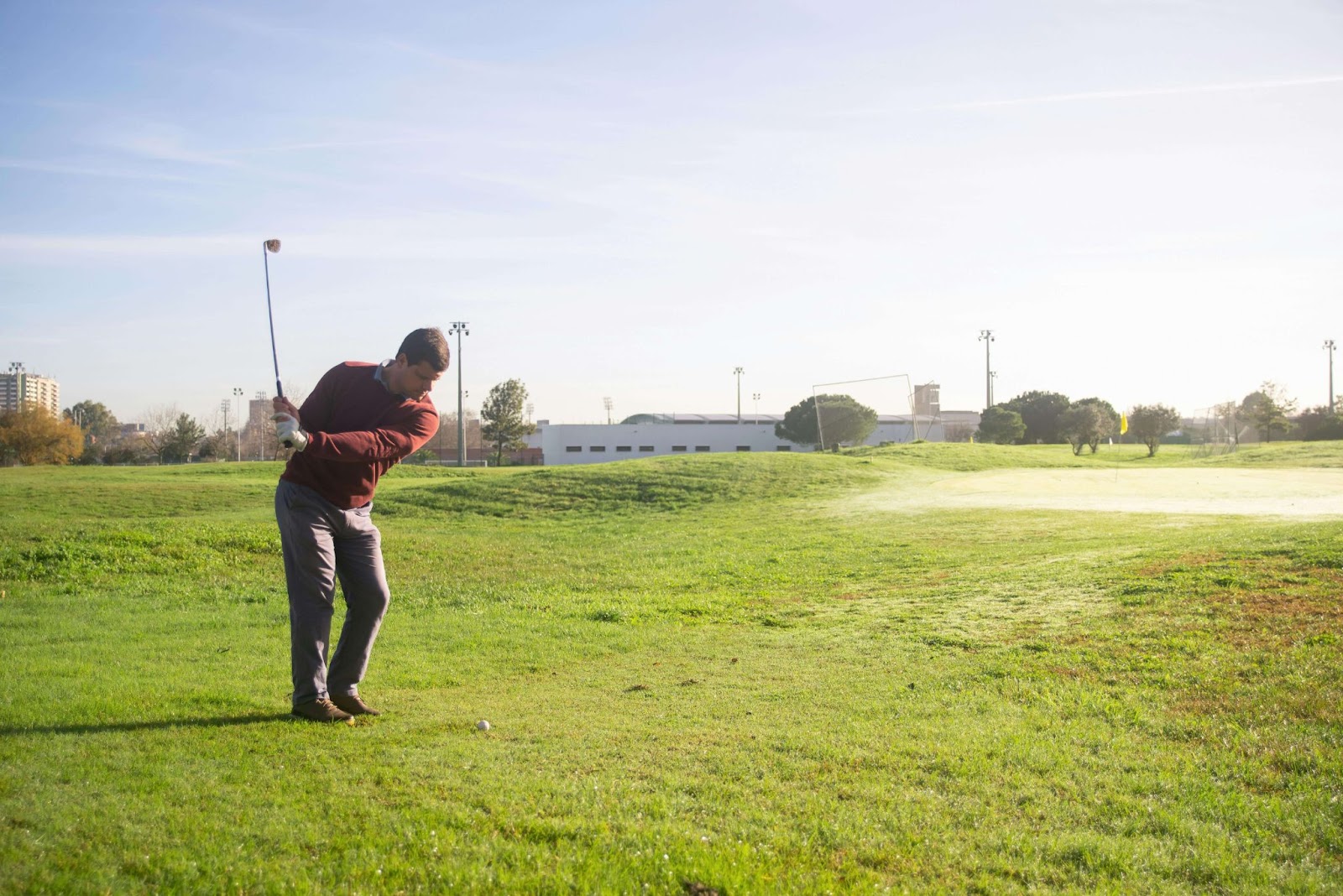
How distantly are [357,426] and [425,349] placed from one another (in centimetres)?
64

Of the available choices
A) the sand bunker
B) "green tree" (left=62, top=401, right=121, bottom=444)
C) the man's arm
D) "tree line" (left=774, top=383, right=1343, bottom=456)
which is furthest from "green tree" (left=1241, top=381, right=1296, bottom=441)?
"green tree" (left=62, top=401, right=121, bottom=444)

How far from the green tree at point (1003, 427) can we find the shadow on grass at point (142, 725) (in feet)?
211

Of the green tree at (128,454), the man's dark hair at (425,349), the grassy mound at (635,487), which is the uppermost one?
the man's dark hair at (425,349)

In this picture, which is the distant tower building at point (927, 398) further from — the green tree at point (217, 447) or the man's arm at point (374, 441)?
the green tree at point (217, 447)

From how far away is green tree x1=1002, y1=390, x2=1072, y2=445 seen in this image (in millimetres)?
68250

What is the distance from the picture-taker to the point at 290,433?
17.1ft

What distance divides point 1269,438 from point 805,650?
66.2 m

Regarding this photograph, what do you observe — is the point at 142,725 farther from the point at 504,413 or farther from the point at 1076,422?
the point at 504,413

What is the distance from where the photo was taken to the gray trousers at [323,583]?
19.1 ft

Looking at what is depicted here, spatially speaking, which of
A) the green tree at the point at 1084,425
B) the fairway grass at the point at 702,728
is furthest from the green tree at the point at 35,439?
the green tree at the point at 1084,425

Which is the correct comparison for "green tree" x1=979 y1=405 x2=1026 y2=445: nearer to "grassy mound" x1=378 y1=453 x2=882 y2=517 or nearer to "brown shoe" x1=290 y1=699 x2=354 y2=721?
"grassy mound" x1=378 y1=453 x2=882 y2=517

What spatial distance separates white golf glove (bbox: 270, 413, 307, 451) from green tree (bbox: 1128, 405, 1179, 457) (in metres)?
51.4

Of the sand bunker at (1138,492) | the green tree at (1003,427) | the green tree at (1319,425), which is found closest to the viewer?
the sand bunker at (1138,492)

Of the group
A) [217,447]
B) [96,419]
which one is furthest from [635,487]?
[96,419]
